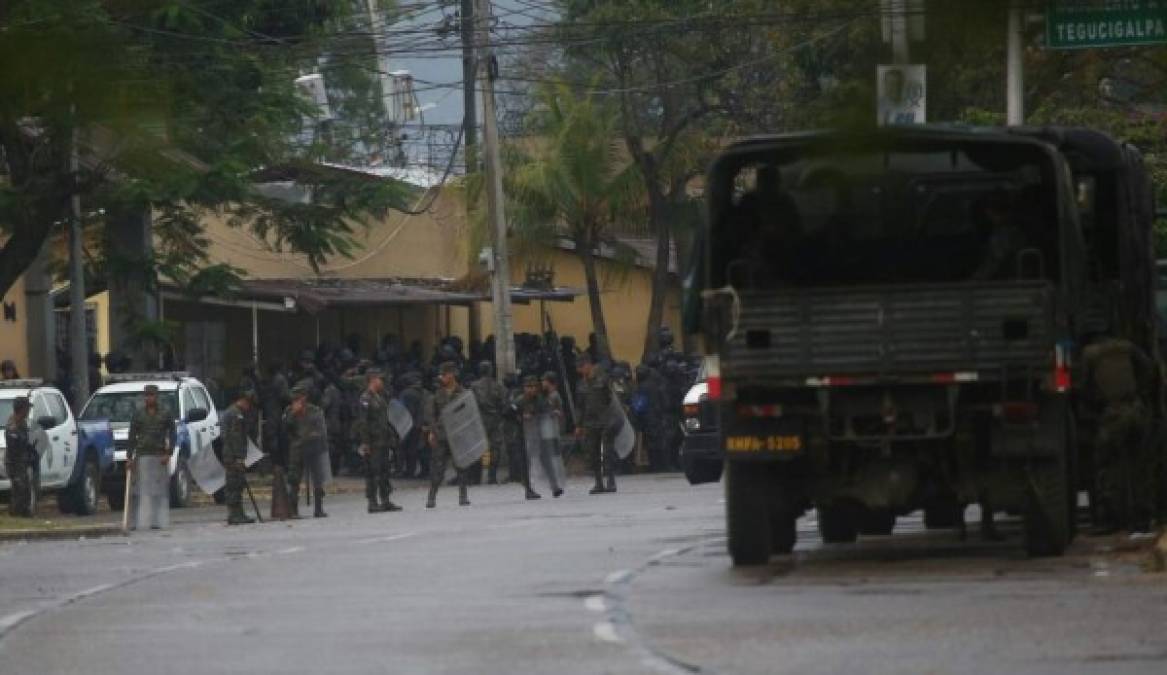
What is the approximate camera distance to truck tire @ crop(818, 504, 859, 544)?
17.3 metres

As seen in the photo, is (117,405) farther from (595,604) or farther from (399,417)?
(595,604)

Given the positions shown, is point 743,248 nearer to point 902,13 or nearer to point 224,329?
point 902,13

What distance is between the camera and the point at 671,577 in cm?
1520

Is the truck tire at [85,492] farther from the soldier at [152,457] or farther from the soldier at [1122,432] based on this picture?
the soldier at [1122,432]

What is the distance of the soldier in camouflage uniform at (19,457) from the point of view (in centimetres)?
2814

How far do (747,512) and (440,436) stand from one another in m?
15.0

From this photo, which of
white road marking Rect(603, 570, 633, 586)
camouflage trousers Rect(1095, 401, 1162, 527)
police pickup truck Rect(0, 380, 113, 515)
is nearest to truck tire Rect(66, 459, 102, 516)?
police pickup truck Rect(0, 380, 113, 515)

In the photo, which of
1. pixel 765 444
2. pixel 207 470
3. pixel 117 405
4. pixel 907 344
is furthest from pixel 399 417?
pixel 907 344

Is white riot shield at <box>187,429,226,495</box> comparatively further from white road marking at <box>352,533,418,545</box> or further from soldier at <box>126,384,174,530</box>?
white road marking at <box>352,533,418,545</box>

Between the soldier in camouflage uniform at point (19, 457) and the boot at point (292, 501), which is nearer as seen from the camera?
the soldier in camouflage uniform at point (19, 457)

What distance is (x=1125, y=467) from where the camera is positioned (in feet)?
54.9

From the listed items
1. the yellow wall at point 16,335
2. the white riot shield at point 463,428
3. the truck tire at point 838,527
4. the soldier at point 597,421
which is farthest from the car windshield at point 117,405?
the truck tire at point 838,527

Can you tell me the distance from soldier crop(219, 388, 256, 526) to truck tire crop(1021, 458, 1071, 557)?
1405cm

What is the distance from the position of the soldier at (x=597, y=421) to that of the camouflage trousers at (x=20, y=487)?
284 inches
